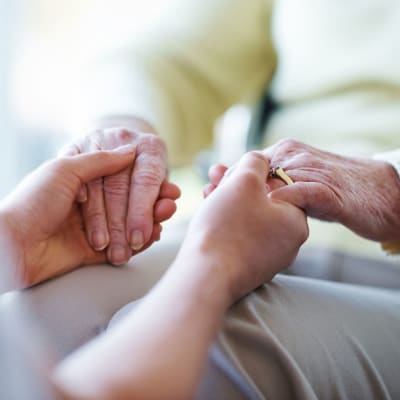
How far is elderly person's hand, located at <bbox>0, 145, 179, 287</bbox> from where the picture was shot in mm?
585

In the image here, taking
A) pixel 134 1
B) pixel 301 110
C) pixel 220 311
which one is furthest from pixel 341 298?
pixel 134 1

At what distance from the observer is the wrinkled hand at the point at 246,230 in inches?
18.2

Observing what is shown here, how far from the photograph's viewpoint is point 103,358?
36 centimetres

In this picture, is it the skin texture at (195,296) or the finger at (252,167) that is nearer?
the skin texture at (195,296)

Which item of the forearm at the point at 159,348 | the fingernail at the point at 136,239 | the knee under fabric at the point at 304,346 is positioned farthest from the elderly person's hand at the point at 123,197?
the forearm at the point at 159,348

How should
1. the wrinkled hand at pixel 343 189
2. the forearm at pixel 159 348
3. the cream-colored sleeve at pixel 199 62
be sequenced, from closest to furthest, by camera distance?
the forearm at pixel 159 348 → the wrinkled hand at pixel 343 189 → the cream-colored sleeve at pixel 199 62

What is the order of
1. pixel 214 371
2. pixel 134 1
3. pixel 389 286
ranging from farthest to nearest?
pixel 134 1 → pixel 389 286 → pixel 214 371

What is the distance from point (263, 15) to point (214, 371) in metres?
0.82

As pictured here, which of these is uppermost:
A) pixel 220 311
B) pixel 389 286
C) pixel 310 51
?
pixel 310 51

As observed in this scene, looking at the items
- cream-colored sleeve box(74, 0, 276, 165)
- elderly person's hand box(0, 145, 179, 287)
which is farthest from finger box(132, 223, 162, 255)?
cream-colored sleeve box(74, 0, 276, 165)

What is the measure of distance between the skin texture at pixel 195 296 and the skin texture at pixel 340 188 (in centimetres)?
4

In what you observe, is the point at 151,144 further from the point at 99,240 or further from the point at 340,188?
the point at 340,188

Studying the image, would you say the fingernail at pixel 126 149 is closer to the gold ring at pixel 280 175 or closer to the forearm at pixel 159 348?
the gold ring at pixel 280 175

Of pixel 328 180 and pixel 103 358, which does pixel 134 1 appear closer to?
pixel 328 180
